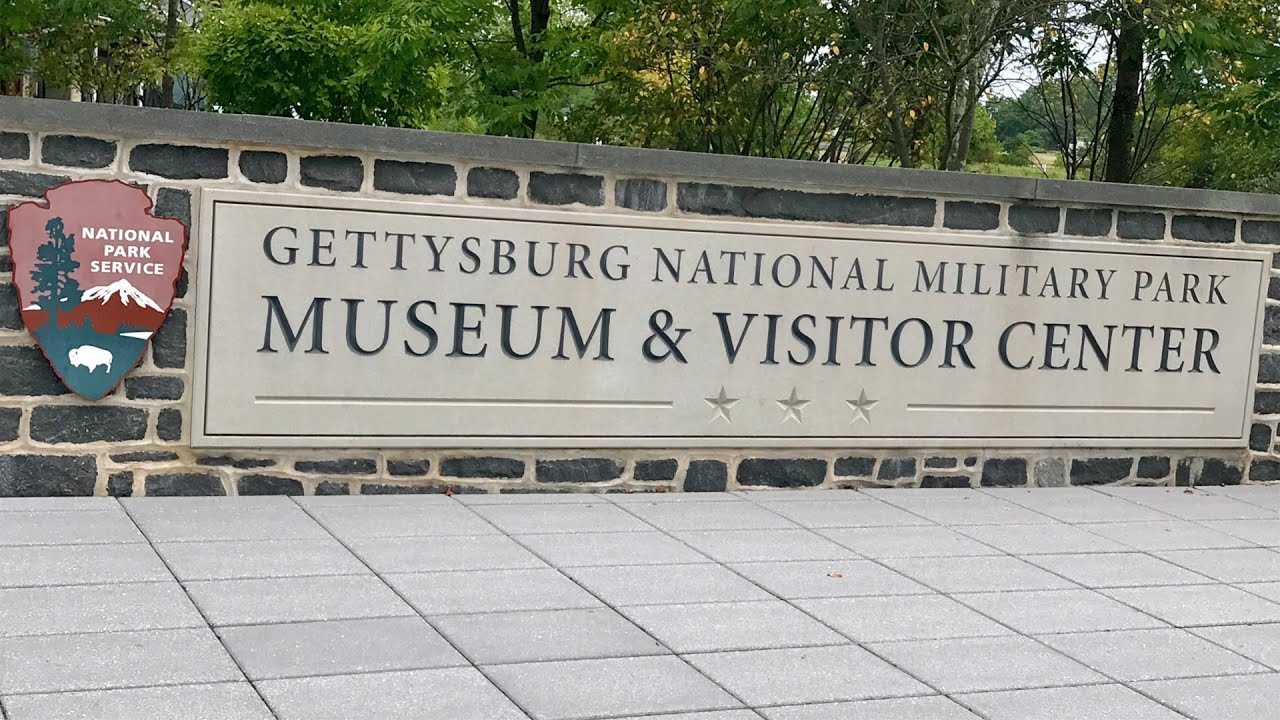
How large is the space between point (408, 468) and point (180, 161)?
5.34 ft

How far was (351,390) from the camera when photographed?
6480 millimetres

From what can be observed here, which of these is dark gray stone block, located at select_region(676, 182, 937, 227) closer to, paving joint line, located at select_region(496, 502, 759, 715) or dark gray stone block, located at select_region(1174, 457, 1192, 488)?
paving joint line, located at select_region(496, 502, 759, 715)

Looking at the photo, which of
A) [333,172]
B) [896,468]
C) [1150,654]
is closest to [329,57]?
[333,172]

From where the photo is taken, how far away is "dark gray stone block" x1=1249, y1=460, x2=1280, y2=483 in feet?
26.9

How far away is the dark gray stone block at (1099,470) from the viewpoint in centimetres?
779

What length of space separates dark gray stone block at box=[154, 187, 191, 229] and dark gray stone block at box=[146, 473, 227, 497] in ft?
3.44

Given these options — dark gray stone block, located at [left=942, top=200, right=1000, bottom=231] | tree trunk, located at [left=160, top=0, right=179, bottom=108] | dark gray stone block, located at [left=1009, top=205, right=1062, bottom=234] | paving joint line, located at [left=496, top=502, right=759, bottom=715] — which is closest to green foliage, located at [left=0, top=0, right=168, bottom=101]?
tree trunk, located at [left=160, top=0, right=179, bottom=108]

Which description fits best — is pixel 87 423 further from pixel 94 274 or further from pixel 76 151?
pixel 76 151

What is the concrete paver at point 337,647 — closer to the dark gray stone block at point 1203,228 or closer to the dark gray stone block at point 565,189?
the dark gray stone block at point 565,189

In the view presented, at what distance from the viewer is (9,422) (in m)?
6.01

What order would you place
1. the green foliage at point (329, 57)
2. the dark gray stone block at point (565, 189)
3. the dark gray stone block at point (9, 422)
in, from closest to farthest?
the dark gray stone block at point (9, 422) → the dark gray stone block at point (565, 189) → the green foliage at point (329, 57)

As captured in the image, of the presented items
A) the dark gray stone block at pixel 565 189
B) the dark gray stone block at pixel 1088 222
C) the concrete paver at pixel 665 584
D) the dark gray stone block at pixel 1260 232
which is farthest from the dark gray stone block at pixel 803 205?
the concrete paver at pixel 665 584

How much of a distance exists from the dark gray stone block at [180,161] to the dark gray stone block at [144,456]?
1148mm

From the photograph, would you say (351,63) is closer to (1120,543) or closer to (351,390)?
(351,390)
